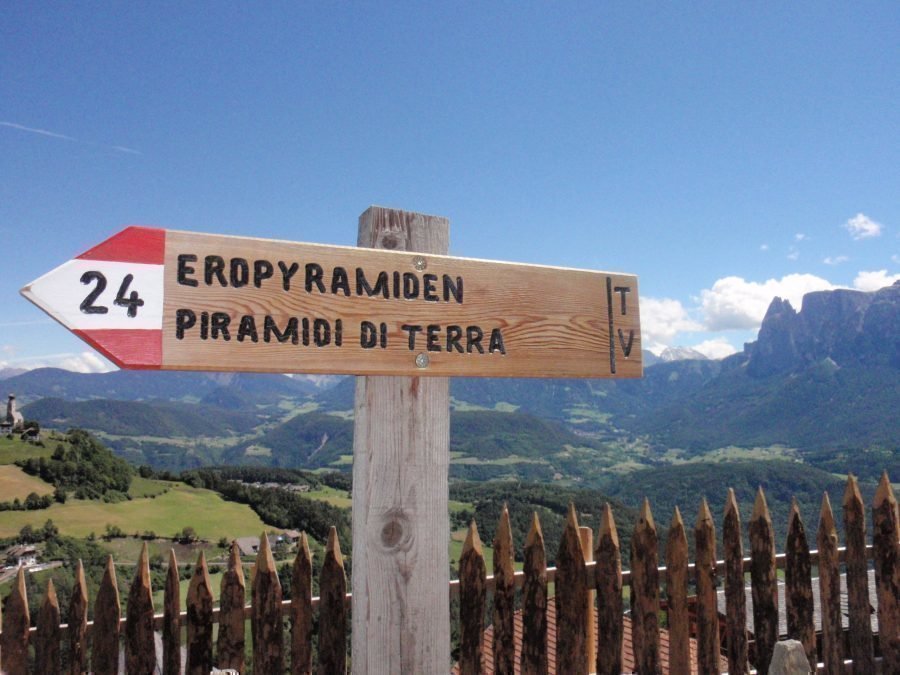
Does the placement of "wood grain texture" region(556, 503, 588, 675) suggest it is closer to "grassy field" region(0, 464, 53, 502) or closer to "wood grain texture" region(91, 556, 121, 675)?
"wood grain texture" region(91, 556, 121, 675)

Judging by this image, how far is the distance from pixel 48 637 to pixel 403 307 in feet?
9.30

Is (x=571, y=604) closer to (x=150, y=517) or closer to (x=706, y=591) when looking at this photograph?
(x=706, y=591)

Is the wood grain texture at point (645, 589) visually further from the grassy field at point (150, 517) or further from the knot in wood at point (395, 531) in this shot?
the grassy field at point (150, 517)

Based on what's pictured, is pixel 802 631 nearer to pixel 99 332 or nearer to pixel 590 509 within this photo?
pixel 99 332

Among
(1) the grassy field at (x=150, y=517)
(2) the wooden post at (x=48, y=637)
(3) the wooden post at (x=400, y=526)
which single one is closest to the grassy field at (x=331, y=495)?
(1) the grassy field at (x=150, y=517)

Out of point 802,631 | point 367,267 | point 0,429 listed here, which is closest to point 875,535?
point 802,631

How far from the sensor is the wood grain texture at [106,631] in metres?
3.18

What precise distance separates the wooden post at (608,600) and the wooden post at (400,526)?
1729 millimetres

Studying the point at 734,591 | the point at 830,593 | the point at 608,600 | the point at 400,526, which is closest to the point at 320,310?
the point at 400,526

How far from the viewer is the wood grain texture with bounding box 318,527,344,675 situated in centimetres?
313

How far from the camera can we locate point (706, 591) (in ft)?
13.5

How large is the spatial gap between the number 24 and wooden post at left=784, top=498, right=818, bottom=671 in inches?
172

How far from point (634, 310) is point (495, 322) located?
0.81 m

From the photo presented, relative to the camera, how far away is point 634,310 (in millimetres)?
2947
